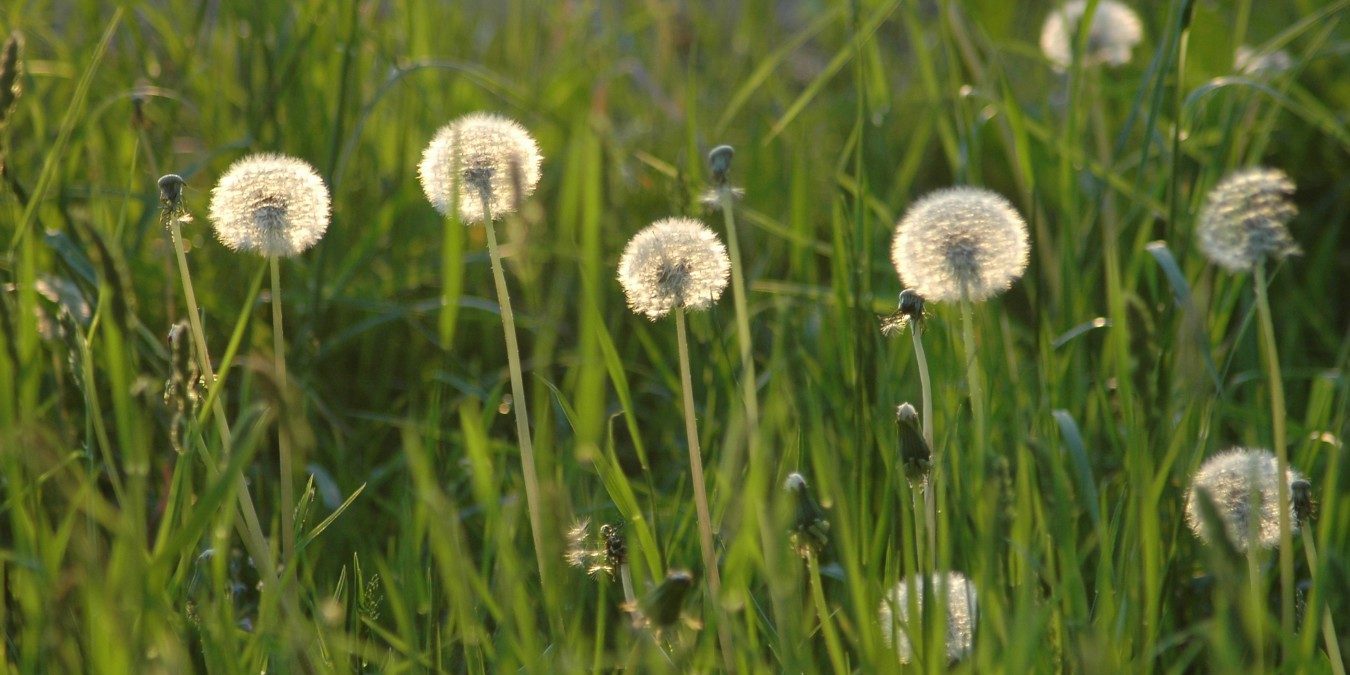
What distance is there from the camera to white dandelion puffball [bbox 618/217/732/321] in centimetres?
122

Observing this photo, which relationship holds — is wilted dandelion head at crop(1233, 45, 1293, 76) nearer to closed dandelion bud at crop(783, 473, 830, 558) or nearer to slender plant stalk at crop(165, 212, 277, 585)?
closed dandelion bud at crop(783, 473, 830, 558)

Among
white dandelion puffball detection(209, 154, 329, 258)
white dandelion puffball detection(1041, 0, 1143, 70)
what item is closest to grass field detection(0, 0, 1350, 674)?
white dandelion puffball detection(209, 154, 329, 258)

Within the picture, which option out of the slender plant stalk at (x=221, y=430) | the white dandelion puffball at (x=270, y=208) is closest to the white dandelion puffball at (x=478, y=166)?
the white dandelion puffball at (x=270, y=208)

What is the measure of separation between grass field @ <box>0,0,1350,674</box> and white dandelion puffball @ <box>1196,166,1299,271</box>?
0.26ft

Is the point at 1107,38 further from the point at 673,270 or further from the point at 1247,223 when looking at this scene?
the point at 673,270

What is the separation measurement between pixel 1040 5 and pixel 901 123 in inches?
60.7

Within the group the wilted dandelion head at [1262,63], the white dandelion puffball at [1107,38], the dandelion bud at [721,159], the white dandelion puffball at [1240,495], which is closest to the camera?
the dandelion bud at [721,159]

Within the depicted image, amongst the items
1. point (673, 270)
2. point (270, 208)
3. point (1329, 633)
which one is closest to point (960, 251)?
point (673, 270)

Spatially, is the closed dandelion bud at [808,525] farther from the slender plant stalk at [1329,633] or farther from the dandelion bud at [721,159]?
the slender plant stalk at [1329,633]

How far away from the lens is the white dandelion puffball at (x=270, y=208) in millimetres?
1284

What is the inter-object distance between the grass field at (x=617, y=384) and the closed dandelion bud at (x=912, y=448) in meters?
0.03

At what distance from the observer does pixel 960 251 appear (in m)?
1.30

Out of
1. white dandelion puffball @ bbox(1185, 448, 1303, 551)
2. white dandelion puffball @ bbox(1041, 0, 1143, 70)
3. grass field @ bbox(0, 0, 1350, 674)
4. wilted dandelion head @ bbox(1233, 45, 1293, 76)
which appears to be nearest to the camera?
grass field @ bbox(0, 0, 1350, 674)

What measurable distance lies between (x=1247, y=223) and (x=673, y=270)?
60cm
